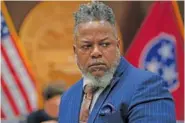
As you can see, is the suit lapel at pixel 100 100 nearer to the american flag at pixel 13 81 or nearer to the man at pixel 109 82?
the man at pixel 109 82

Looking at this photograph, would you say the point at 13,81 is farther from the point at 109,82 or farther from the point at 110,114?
the point at 110,114

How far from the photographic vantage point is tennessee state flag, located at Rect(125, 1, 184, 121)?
5344 mm

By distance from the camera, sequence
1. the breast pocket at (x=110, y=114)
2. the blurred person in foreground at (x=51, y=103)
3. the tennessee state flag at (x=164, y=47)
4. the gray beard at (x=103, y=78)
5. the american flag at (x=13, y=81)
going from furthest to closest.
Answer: the american flag at (x=13, y=81) → the tennessee state flag at (x=164, y=47) → the blurred person in foreground at (x=51, y=103) → the gray beard at (x=103, y=78) → the breast pocket at (x=110, y=114)

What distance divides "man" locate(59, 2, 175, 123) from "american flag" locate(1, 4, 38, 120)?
12.5ft

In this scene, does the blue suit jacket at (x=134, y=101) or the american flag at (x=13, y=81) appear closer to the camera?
the blue suit jacket at (x=134, y=101)

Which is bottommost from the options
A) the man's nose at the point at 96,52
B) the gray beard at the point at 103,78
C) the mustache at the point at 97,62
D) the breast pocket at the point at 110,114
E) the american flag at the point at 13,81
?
the breast pocket at the point at 110,114

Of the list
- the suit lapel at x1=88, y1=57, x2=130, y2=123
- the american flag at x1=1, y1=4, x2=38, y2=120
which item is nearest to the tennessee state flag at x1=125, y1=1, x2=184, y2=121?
the american flag at x1=1, y1=4, x2=38, y2=120

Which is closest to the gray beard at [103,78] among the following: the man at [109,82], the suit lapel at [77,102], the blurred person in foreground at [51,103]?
the man at [109,82]

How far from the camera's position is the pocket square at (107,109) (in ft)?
5.05

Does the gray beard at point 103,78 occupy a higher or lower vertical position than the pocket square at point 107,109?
higher

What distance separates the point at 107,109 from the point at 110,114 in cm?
4

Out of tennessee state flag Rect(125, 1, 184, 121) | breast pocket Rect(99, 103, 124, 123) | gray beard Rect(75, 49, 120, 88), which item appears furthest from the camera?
tennessee state flag Rect(125, 1, 184, 121)

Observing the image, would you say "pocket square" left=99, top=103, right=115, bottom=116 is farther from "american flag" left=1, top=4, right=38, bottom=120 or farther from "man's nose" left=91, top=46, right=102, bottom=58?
"american flag" left=1, top=4, right=38, bottom=120

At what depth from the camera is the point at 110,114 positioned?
4.99 feet
